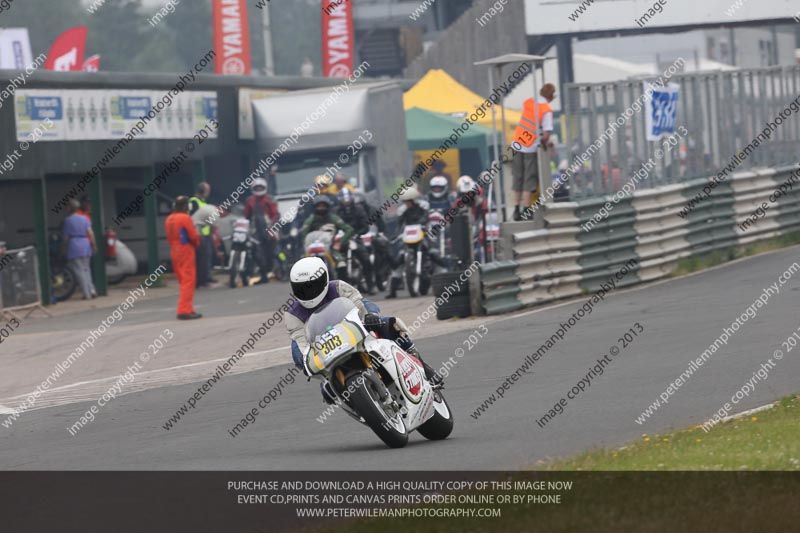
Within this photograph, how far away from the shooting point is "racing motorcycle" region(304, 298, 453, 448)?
920cm

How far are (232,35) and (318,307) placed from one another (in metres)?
35.0

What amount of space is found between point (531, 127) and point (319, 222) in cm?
393

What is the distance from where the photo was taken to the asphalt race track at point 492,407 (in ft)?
30.9

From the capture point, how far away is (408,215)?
2114 cm

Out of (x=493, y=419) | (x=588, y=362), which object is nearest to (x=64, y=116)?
(x=588, y=362)

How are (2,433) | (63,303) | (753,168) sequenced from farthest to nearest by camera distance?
(63,303) < (753,168) < (2,433)

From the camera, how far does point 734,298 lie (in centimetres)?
1739

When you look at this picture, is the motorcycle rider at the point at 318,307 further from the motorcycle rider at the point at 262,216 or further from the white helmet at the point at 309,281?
the motorcycle rider at the point at 262,216

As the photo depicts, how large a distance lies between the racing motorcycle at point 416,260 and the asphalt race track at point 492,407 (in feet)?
12.0

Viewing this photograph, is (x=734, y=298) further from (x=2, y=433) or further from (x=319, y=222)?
(x=2, y=433)

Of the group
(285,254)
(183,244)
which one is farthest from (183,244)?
(285,254)

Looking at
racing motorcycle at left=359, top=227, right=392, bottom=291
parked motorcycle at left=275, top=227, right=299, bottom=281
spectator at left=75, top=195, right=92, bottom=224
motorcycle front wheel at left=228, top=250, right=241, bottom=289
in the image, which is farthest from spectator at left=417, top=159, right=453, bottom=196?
racing motorcycle at left=359, top=227, right=392, bottom=291

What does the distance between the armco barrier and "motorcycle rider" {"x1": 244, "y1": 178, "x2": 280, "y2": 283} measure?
355 inches

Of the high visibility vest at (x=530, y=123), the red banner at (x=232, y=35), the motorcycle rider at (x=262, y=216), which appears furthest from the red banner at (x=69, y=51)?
the high visibility vest at (x=530, y=123)
